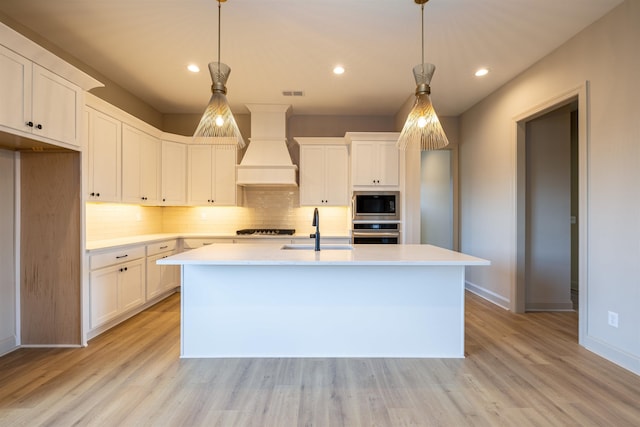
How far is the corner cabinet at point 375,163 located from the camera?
4344 millimetres

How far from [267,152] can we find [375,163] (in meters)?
1.61

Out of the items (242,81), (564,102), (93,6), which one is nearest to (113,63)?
(93,6)

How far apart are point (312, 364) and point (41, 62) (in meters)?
3.12

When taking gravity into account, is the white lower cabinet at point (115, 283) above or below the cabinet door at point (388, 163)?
below

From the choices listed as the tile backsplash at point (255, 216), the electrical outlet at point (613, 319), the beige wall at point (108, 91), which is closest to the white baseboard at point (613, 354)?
the electrical outlet at point (613, 319)

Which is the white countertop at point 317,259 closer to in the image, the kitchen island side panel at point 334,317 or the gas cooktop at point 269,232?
the kitchen island side panel at point 334,317

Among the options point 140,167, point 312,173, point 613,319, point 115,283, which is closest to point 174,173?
point 140,167

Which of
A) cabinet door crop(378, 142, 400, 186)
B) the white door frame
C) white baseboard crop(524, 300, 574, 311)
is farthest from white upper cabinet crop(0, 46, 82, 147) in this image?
white baseboard crop(524, 300, 574, 311)

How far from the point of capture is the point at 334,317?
8.23 ft

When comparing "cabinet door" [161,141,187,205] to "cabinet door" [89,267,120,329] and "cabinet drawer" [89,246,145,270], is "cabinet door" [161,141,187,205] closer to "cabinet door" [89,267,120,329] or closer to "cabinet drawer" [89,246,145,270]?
"cabinet drawer" [89,246,145,270]

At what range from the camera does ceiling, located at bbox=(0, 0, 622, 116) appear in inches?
96.3

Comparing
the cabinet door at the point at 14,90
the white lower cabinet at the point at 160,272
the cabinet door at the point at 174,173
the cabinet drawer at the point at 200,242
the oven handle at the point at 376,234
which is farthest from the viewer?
the cabinet door at the point at 174,173

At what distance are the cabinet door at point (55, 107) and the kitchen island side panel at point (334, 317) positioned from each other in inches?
72.7

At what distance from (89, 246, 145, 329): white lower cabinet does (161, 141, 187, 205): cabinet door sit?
118cm
